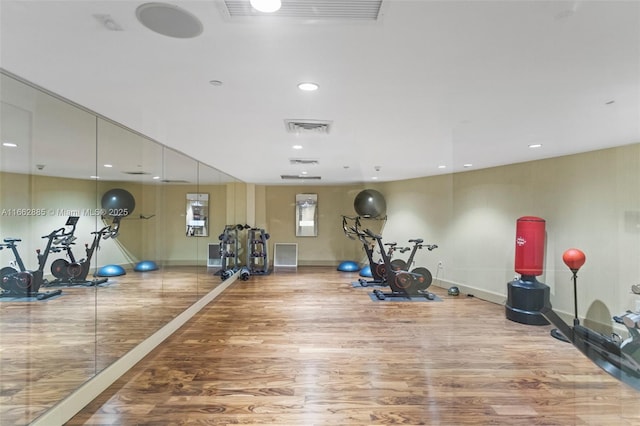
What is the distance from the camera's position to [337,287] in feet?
20.8

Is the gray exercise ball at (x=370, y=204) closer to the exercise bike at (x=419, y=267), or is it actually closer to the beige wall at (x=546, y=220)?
the beige wall at (x=546, y=220)

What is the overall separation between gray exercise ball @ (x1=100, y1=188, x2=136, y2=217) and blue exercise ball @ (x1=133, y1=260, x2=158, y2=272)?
783 millimetres

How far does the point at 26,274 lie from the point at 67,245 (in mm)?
399

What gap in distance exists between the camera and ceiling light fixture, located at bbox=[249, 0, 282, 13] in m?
1.27

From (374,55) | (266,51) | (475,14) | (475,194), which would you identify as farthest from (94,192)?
(475,194)

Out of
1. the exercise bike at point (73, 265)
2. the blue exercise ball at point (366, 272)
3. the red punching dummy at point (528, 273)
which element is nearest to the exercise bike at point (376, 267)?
the blue exercise ball at point (366, 272)

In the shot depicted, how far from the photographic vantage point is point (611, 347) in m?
2.49

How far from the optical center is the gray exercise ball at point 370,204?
6924 millimetres

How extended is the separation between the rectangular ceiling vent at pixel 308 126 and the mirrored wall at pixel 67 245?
1723 mm

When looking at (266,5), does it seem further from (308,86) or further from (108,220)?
(108,220)

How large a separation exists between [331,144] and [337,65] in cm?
200

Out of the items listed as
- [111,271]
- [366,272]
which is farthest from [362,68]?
[366,272]

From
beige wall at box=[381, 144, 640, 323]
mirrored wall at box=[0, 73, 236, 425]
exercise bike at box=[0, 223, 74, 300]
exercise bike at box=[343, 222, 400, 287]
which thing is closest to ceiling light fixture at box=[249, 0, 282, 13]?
mirrored wall at box=[0, 73, 236, 425]

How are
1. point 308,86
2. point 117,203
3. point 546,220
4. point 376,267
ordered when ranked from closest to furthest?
point 308,86
point 117,203
point 546,220
point 376,267
